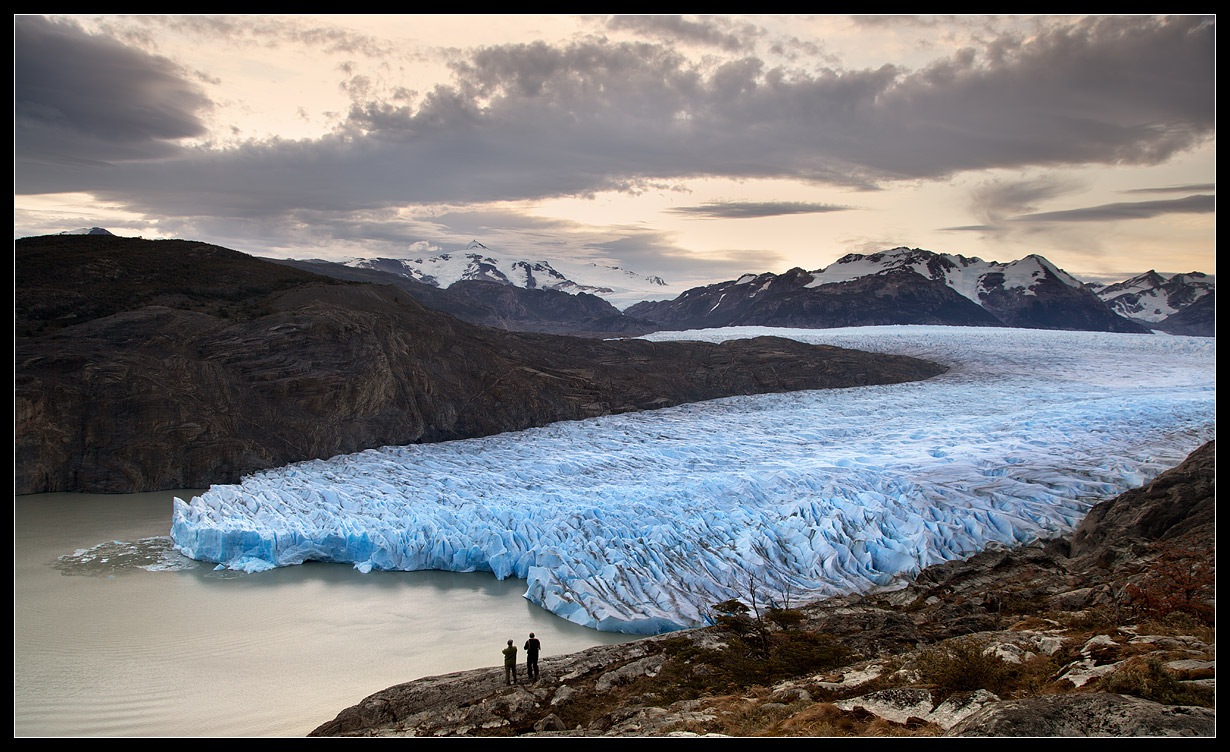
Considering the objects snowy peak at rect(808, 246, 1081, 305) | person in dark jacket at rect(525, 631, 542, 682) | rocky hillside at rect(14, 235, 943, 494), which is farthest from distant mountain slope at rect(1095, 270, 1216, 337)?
person in dark jacket at rect(525, 631, 542, 682)

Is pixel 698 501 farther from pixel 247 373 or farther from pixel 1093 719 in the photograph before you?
pixel 247 373

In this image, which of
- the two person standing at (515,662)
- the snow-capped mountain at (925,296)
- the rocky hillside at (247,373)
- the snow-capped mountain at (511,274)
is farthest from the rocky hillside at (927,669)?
the snow-capped mountain at (511,274)

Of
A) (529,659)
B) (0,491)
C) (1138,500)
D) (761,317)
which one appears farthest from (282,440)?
(761,317)

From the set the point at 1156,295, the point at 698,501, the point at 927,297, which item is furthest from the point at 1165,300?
the point at 698,501

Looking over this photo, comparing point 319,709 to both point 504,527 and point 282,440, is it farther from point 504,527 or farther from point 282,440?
point 282,440

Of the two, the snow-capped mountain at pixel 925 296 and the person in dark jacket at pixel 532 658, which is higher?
the snow-capped mountain at pixel 925 296

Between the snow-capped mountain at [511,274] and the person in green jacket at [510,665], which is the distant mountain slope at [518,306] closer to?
the snow-capped mountain at [511,274]
